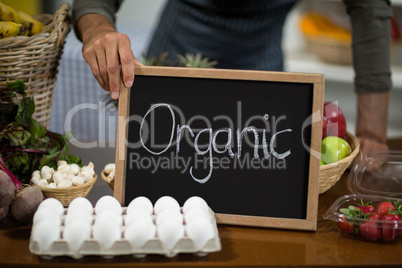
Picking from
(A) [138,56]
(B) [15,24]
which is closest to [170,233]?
(B) [15,24]

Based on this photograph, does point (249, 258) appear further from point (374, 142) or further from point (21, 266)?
point (374, 142)

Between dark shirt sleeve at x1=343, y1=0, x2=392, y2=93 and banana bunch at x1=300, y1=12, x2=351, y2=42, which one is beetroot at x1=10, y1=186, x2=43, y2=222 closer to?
dark shirt sleeve at x1=343, y1=0, x2=392, y2=93

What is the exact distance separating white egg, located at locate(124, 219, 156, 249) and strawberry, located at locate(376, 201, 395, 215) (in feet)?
1.47

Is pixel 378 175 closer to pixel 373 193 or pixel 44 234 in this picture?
pixel 373 193

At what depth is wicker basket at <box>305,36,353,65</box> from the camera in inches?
126

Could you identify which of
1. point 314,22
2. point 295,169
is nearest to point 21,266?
point 295,169

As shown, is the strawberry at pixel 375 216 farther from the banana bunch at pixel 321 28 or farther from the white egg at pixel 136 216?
the banana bunch at pixel 321 28

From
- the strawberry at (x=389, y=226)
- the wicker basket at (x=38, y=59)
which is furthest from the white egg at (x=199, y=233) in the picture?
the wicker basket at (x=38, y=59)

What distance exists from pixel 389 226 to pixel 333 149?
25cm

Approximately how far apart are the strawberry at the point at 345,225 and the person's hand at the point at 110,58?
50 centimetres

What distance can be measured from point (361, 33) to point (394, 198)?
72 cm

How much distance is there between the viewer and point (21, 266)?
2.74 feet

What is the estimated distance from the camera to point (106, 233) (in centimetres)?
82

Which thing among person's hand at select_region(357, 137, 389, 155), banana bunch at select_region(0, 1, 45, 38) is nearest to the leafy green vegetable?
banana bunch at select_region(0, 1, 45, 38)
